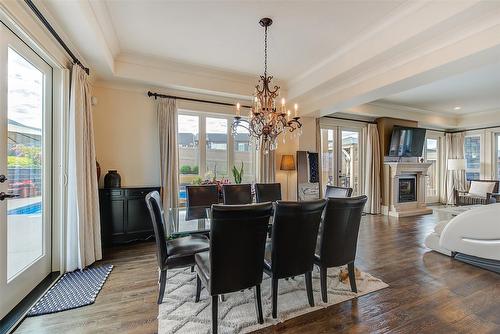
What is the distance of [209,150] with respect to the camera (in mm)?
4848

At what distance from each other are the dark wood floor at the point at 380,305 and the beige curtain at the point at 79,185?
45 centimetres

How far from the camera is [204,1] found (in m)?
2.45

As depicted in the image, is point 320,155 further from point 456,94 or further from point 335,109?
point 456,94

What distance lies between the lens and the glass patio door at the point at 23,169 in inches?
76.5

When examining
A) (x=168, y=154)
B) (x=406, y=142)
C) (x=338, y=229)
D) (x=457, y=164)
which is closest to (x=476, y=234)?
(x=338, y=229)

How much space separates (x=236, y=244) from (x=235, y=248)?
3 cm

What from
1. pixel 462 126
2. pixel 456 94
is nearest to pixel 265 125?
pixel 456 94

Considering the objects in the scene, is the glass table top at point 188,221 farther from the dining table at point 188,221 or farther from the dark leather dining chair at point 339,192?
the dark leather dining chair at point 339,192

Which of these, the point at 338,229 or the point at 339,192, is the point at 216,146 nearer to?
the point at 339,192

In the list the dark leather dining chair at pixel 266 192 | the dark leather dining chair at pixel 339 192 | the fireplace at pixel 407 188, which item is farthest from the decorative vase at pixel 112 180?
the fireplace at pixel 407 188

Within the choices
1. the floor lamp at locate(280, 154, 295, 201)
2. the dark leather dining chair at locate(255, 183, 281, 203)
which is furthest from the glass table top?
the floor lamp at locate(280, 154, 295, 201)

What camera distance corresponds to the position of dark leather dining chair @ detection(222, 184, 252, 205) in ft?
11.4

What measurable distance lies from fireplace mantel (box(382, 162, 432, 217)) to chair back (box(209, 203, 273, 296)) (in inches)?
224

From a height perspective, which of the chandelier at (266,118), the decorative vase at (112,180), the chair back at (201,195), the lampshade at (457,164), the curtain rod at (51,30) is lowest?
the chair back at (201,195)
